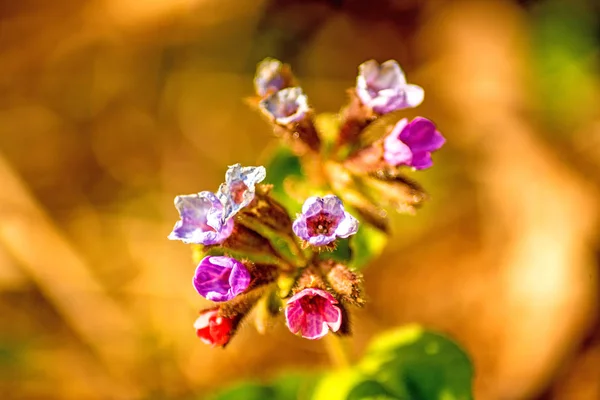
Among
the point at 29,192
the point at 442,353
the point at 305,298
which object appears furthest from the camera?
the point at 29,192

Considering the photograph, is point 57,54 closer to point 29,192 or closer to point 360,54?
point 29,192

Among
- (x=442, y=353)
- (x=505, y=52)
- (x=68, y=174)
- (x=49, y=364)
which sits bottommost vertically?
(x=442, y=353)

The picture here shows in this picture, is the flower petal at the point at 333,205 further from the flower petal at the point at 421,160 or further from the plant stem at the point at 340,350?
the plant stem at the point at 340,350

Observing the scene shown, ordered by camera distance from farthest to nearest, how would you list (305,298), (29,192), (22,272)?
(29,192)
(22,272)
(305,298)

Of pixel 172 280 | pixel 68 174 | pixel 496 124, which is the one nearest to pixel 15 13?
pixel 68 174

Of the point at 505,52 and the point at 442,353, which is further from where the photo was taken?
the point at 505,52

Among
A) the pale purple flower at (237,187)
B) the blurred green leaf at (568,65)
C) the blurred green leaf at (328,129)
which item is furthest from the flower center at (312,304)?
the blurred green leaf at (568,65)

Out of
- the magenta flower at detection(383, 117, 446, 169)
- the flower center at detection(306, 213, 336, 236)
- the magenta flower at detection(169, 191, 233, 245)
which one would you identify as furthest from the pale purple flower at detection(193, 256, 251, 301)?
the magenta flower at detection(383, 117, 446, 169)

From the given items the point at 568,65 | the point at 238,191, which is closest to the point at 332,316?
the point at 238,191
